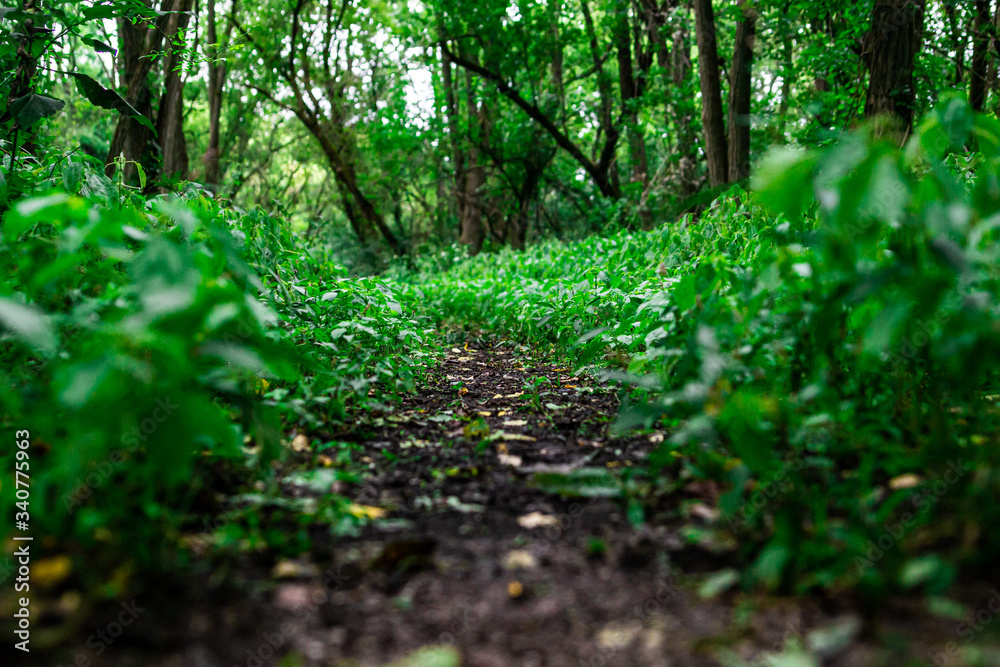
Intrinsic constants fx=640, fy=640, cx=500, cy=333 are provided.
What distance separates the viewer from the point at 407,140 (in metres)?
12.3

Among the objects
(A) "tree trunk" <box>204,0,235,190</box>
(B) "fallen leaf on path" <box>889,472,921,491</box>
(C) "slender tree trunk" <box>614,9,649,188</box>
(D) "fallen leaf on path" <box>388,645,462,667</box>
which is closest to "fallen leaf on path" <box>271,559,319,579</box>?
(D) "fallen leaf on path" <box>388,645,462,667</box>

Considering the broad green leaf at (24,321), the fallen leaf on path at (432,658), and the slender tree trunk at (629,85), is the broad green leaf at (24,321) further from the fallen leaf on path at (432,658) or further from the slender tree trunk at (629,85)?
the slender tree trunk at (629,85)

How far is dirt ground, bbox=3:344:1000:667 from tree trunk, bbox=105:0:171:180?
4722 mm

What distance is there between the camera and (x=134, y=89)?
5473mm

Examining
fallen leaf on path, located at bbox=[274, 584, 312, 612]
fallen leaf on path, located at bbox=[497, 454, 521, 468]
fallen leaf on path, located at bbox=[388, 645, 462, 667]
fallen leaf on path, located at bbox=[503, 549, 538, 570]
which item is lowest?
fallen leaf on path, located at bbox=[497, 454, 521, 468]

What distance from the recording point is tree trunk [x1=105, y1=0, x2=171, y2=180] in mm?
5438

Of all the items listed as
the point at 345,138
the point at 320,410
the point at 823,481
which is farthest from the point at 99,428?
the point at 345,138

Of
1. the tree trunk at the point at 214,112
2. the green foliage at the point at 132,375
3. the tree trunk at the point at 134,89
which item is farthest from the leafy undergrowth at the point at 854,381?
the tree trunk at the point at 214,112

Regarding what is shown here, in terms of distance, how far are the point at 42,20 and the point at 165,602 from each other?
2.58 m

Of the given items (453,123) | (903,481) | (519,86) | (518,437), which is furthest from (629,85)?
(903,481)

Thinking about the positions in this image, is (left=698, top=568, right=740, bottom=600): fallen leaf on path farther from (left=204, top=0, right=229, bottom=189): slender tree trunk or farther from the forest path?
(left=204, top=0, right=229, bottom=189): slender tree trunk

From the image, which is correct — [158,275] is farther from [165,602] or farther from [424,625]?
[424,625]

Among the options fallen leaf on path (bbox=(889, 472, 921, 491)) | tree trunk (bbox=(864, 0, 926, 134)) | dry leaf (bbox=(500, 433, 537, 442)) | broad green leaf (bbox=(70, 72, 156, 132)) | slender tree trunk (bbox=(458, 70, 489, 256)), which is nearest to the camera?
fallen leaf on path (bbox=(889, 472, 921, 491))

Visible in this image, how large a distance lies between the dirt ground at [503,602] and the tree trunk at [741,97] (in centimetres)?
498
